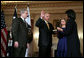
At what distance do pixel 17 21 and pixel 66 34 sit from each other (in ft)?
3.77

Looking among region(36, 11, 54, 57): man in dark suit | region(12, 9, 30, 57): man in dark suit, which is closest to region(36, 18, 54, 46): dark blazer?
region(36, 11, 54, 57): man in dark suit

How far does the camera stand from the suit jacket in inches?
169

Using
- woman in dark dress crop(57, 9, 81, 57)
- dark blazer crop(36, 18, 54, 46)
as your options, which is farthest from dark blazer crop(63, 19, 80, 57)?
dark blazer crop(36, 18, 54, 46)

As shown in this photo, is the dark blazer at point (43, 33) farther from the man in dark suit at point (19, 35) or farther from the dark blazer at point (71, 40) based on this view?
the dark blazer at point (71, 40)

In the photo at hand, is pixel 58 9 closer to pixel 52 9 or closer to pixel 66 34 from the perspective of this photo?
pixel 52 9

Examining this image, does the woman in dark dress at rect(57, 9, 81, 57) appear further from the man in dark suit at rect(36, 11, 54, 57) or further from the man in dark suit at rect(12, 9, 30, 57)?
the man in dark suit at rect(12, 9, 30, 57)

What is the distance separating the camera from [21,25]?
4.40 metres

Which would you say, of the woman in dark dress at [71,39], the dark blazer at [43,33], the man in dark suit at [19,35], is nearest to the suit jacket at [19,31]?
the man in dark suit at [19,35]

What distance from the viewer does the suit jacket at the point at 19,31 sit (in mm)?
4289

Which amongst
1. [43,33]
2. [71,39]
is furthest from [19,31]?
Result: [71,39]

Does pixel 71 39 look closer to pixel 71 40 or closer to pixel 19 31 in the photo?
pixel 71 40

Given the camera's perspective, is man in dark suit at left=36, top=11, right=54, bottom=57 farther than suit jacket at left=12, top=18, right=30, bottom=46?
Yes

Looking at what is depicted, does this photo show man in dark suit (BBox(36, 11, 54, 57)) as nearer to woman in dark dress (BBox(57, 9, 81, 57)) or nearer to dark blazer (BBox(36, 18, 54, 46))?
dark blazer (BBox(36, 18, 54, 46))

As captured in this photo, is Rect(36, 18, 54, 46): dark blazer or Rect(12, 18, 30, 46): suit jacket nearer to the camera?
Rect(12, 18, 30, 46): suit jacket
